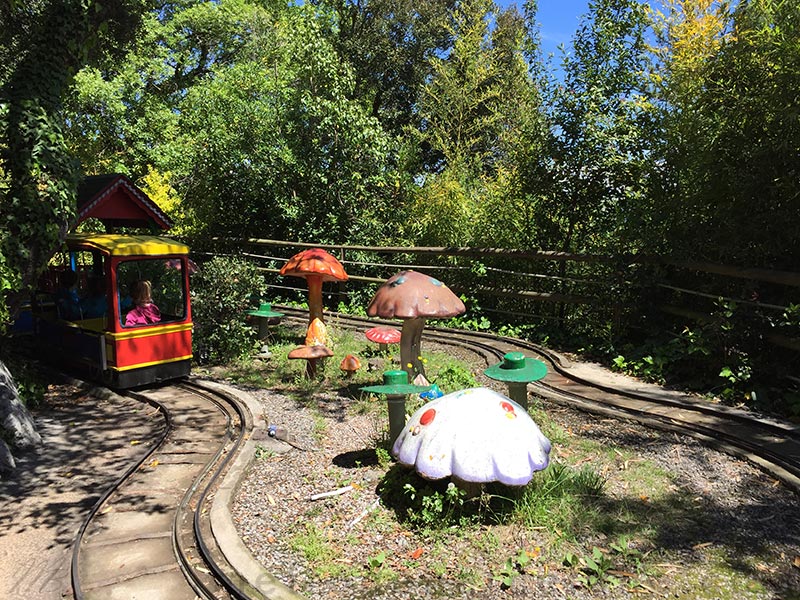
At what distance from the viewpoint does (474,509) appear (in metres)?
4.13

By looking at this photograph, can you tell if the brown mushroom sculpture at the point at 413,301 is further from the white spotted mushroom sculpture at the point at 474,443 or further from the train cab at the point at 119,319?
the train cab at the point at 119,319

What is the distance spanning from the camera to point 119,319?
7.30 m

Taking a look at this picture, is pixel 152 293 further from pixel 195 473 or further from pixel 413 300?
pixel 413 300

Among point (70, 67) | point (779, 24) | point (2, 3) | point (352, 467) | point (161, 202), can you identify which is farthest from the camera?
point (161, 202)

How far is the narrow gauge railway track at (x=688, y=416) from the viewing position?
16.1 feet

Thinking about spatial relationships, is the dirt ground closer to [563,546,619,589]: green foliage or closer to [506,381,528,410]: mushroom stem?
[563,546,619,589]: green foliage

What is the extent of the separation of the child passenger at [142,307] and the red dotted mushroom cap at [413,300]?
327 centimetres

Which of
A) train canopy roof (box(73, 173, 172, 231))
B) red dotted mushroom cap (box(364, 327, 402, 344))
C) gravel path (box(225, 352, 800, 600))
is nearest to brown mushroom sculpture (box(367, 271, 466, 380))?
gravel path (box(225, 352, 800, 600))

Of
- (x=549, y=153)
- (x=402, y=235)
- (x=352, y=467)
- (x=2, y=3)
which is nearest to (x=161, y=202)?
(x=2, y=3)

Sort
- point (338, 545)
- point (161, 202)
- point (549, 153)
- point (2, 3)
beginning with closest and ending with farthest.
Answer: point (338, 545) < point (549, 153) < point (2, 3) < point (161, 202)

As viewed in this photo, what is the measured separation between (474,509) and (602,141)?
23.6 ft

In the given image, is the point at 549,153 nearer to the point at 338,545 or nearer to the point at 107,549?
the point at 338,545

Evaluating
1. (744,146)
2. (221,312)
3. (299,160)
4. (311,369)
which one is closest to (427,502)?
(311,369)

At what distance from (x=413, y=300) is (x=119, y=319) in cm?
387
